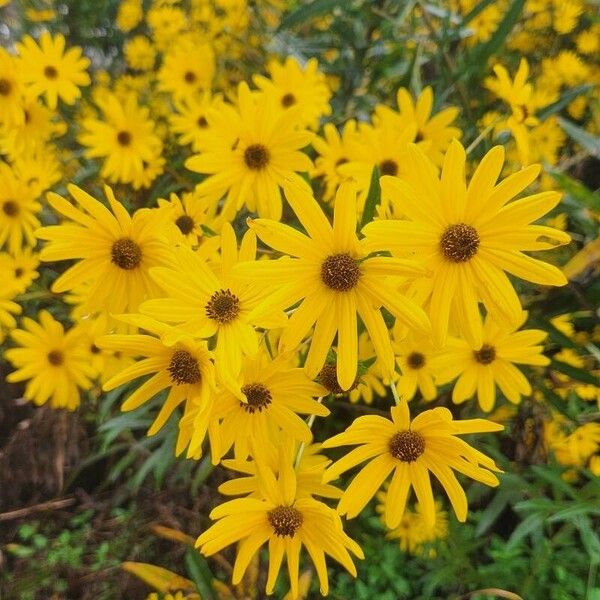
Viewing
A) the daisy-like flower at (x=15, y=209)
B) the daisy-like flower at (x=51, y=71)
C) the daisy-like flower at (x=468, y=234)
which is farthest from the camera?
the daisy-like flower at (x=51, y=71)

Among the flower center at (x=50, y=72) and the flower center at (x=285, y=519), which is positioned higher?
the flower center at (x=50, y=72)

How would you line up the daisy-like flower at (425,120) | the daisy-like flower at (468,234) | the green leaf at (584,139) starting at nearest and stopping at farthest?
the daisy-like flower at (468,234) < the daisy-like flower at (425,120) < the green leaf at (584,139)

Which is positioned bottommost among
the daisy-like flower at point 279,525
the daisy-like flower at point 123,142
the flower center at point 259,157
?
the daisy-like flower at point 279,525

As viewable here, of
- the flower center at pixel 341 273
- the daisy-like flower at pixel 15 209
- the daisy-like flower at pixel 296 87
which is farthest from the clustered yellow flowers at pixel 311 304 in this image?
the daisy-like flower at pixel 15 209

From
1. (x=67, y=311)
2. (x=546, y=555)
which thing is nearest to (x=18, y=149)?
(x=67, y=311)

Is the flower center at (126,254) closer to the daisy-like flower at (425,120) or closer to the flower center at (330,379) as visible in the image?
the flower center at (330,379)

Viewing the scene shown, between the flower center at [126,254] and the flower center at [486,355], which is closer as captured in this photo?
the flower center at [126,254]

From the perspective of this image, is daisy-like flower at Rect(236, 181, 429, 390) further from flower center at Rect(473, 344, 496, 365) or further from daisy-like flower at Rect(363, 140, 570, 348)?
flower center at Rect(473, 344, 496, 365)

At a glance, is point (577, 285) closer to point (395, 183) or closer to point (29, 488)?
point (395, 183)
